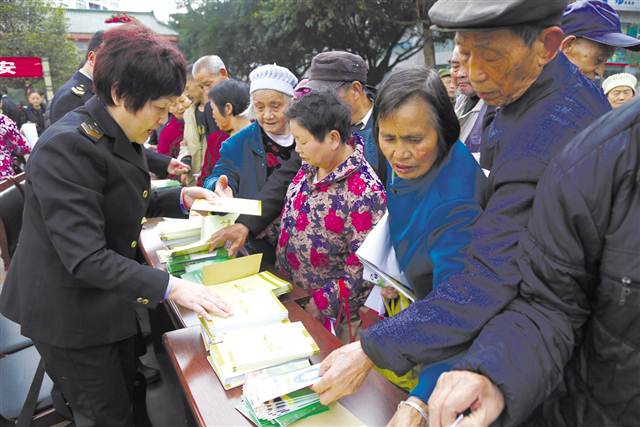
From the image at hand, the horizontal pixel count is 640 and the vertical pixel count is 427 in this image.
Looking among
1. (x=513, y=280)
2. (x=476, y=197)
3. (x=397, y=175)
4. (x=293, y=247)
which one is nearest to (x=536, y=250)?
(x=513, y=280)

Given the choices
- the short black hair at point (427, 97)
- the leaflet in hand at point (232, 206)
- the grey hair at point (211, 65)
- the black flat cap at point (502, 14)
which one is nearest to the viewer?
the black flat cap at point (502, 14)

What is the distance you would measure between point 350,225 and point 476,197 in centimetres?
82

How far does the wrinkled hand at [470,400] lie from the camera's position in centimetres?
79

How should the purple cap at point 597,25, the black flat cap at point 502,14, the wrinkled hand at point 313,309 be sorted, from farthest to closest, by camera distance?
1. the purple cap at point 597,25
2. the wrinkled hand at point 313,309
3. the black flat cap at point 502,14

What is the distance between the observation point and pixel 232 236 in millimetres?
2195

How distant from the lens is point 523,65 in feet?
3.12

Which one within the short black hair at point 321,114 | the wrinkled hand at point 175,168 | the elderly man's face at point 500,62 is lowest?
the wrinkled hand at point 175,168

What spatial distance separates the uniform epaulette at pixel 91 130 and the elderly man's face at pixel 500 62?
3.77 ft

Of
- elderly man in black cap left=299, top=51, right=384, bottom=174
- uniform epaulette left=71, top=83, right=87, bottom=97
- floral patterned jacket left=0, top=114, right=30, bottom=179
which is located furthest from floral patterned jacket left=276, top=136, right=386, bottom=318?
floral patterned jacket left=0, top=114, right=30, bottom=179

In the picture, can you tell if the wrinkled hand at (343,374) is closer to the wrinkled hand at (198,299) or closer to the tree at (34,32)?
the wrinkled hand at (198,299)

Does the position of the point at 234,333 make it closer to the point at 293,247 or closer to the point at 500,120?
the point at 293,247

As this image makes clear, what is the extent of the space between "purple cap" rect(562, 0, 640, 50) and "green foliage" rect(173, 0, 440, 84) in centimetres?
987

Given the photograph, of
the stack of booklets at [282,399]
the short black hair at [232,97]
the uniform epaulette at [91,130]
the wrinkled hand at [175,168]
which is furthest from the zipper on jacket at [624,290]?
the short black hair at [232,97]

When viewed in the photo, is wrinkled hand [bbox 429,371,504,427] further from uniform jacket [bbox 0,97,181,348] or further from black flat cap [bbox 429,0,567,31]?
uniform jacket [bbox 0,97,181,348]
